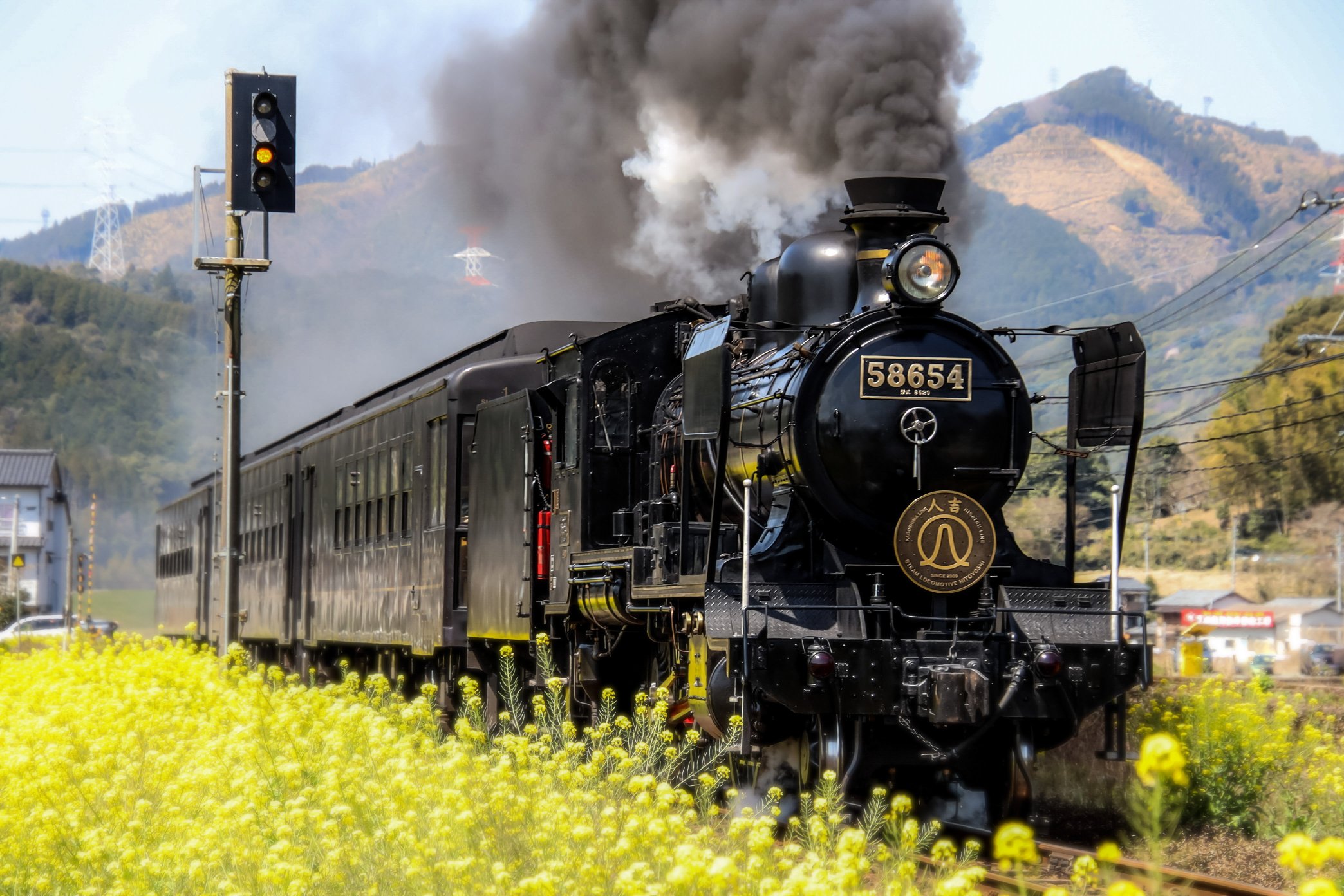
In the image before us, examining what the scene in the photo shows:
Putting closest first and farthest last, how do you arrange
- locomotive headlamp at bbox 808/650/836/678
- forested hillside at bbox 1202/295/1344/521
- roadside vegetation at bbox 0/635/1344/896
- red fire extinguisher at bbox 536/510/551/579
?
roadside vegetation at bbox 0/635/1344/896
locomotive headlamp at bbox 808/650/836/678
red fire extinguisher at bbox 536/510/551/579
forested hillside at bbox 1202/295/1344/521

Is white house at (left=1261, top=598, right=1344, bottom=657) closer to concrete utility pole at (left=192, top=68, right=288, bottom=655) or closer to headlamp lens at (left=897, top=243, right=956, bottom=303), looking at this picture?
concrete utility pole at (left=192, top=68, right=288, bottom=655)

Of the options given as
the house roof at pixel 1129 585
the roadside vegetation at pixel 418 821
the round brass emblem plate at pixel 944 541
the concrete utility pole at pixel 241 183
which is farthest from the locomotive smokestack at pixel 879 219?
the concrete utility pole at pixel 241 183

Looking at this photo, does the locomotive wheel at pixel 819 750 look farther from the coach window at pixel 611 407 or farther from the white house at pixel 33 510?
the white house at pixel 33 510

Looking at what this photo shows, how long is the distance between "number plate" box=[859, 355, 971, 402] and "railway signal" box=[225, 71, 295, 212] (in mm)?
4798

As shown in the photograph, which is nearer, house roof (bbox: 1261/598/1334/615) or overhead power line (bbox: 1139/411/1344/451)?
overhead power line (bbox: 1139/411/1344/451)

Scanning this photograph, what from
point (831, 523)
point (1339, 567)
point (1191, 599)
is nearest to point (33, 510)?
point (1191, 599)

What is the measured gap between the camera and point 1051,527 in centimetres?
5778

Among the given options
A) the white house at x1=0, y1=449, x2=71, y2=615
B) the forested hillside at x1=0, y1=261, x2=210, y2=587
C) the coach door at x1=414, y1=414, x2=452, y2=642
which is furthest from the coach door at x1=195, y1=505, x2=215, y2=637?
the forested hillside at x1=0, y1=261, x2=210, y2=587

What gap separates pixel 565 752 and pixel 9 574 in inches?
2205

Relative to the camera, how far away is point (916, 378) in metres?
9.45

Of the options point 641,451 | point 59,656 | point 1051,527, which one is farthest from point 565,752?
point 1051,527

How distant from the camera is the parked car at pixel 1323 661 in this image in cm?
3862

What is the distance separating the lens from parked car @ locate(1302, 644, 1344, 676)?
38625mm

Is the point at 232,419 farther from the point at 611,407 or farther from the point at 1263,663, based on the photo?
the point at 1263,663
